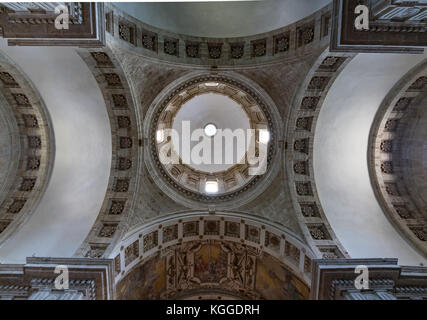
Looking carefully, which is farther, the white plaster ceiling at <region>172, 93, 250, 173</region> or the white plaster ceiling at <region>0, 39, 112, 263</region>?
the white plaster ceiling at <region>172, 93, 250, 173</region>

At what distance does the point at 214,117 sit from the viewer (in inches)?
1134

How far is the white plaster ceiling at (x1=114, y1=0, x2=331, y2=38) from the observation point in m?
14.1

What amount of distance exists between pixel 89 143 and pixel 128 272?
7666 mm

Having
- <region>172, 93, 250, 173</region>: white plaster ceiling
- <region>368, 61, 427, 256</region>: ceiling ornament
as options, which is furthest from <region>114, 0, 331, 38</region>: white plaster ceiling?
<region>172, 93, 250, 173</region>: white plaster ceiling

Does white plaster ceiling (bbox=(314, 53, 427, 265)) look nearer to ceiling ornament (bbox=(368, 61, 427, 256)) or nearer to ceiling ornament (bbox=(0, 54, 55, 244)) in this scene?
ceiling ornament (bbox=(368, 61, 427, 256))

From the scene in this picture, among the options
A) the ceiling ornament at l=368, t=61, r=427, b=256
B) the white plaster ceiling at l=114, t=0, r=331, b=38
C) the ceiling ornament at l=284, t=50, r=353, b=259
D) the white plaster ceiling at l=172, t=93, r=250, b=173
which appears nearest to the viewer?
the ceiling ornament at l=284, t=50, r=353, b=259

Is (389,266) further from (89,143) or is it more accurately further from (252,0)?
(89,143)

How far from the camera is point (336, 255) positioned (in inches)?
512

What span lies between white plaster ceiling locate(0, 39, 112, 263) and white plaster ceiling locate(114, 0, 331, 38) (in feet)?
15.3

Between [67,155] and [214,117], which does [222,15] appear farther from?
[214,117]

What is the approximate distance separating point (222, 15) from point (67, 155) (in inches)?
468

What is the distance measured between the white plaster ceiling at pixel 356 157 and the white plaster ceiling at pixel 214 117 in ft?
30.3
